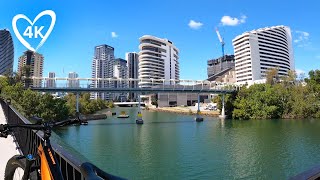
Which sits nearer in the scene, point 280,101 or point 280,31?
point 280,101

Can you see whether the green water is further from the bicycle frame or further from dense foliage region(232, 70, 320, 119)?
dense foliage region(232, 70, 320, 119)

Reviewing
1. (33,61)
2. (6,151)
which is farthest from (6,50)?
(6,151)

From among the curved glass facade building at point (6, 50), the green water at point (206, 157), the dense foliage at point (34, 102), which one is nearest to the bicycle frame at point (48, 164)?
the green water at point (206, 157)

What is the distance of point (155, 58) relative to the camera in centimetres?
13475

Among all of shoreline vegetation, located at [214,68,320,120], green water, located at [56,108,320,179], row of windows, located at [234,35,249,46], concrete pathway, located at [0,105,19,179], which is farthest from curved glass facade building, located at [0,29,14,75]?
row of windows, located at [234,35,249,46]

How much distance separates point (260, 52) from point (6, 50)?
334 feet

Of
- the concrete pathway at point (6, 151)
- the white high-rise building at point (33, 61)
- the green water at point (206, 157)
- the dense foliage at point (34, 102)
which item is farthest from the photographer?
the white high-rise building at point (33, 61)

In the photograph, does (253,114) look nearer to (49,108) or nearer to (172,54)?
(49,108)

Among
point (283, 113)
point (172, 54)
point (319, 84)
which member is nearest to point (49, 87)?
point (283, 113)

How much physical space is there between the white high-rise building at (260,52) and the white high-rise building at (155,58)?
32042mm

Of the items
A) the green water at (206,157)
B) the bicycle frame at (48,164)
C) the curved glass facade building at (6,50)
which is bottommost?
the green water at (206,157)

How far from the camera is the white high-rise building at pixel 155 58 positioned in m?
132

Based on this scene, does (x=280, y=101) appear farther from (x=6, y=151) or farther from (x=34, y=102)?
(x=6, y=151)

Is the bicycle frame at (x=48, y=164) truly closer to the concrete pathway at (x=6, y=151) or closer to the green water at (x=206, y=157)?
the concrete pathway at (x=6, y=151)
